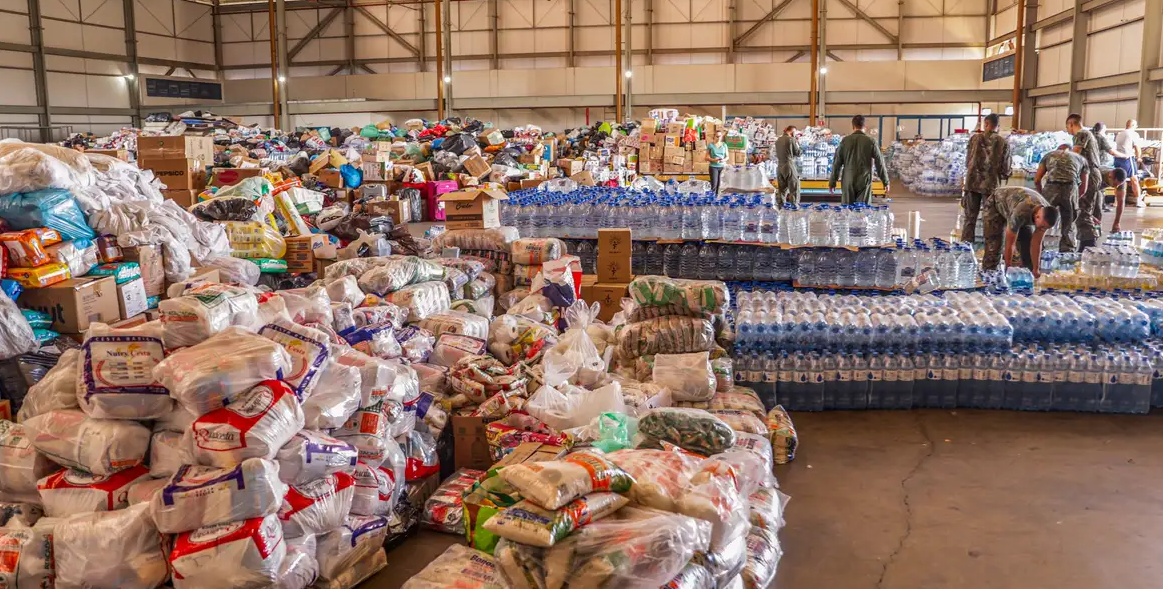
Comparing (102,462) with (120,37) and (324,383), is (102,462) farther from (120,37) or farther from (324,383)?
(120,37)

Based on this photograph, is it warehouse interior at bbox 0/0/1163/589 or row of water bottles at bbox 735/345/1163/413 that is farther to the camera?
warehouse interior at bbox 0/0/1163/589

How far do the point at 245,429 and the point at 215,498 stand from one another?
0.73ft

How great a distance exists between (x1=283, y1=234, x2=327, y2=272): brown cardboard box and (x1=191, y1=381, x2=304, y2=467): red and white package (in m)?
4.15

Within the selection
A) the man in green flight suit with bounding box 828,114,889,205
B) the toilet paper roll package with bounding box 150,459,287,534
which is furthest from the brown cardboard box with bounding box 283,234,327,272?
the man in green flight suit with bounding box 828,114,889,205

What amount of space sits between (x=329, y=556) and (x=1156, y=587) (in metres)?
Result: 2.88

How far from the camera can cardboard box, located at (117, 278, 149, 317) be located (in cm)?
465

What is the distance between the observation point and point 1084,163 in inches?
327

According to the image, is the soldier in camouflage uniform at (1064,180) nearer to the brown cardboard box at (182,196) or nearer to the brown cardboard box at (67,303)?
the brown cardboard box at (67,303)

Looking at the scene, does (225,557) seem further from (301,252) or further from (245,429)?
(301,252)

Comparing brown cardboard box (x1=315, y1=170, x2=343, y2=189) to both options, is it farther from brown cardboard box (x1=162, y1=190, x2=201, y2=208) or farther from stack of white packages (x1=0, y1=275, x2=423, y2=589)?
stack of white packages (x1=0, y1=275, x2=423, y2=589)

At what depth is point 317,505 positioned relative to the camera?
2926mm

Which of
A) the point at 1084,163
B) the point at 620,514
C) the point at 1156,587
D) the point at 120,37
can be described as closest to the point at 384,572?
the point at 620,514

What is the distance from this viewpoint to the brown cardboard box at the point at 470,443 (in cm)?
388

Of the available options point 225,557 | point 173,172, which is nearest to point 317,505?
point 225,557
